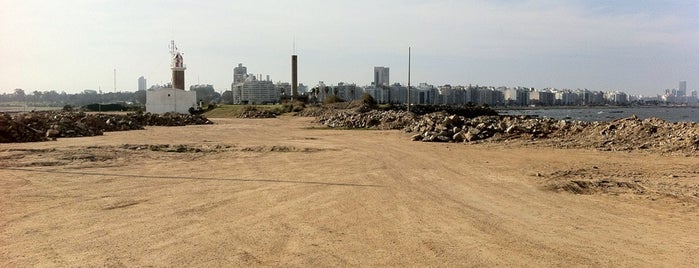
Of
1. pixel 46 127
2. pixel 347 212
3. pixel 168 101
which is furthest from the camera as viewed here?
pixel 168 101

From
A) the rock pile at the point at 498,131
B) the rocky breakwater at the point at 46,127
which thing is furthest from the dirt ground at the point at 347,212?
the rocky breakwater at the point at 46,127

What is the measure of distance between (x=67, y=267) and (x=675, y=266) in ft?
22.3

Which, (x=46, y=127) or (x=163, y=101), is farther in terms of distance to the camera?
(x=163, y=101)

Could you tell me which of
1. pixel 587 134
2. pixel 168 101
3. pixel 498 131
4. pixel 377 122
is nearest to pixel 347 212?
pixel 587 134

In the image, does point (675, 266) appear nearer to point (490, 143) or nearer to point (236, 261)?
point (236, 261)

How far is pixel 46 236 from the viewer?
24.1ft

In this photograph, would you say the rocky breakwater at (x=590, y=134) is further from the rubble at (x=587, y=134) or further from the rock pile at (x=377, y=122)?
the rock pile at (x=377, y=122)

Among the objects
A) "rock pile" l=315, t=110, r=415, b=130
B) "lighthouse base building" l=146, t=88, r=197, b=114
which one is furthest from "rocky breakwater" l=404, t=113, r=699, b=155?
"lighthouse base building" l=146, t=88, r=197, b=114

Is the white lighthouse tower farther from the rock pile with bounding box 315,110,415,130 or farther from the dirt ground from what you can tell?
the dirt ground

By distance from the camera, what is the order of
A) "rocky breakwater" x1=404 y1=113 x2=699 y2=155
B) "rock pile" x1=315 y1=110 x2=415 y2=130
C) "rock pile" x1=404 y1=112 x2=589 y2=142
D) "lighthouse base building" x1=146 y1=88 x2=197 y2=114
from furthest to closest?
"lighthouse base building" x1=146 y1=88 x2=197 y2=114, "rock pile" x1=315 y1=110 x2=415 y2=130, "rock pile" x1=404 y1=112 x2=589 y2=142, "rocky breakwater" x1=404 y1=113 x2=699 y2=155

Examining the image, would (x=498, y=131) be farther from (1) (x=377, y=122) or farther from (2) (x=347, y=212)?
(2) (x=347, y=212)

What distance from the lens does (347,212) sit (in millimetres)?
9125

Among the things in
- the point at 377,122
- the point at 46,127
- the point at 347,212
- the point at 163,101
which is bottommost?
the point at 347,212

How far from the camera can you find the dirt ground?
6566 mm
